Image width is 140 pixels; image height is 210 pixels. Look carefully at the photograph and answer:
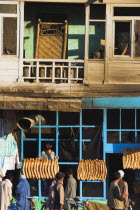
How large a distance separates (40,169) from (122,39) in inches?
171

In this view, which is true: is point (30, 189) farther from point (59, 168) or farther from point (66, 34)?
point (66, 34)

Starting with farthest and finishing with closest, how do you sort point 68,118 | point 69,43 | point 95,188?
point 69,43, point 68,118, point 95,188

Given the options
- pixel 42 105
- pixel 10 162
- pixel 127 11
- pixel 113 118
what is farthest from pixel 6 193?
pixel 127 11

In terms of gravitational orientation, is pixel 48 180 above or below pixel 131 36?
below

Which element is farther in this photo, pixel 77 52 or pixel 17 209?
pixel 77 52

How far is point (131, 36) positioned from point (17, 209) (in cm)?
581

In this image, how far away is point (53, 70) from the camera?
2389 cm

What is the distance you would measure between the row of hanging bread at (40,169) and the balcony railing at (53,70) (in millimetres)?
2299

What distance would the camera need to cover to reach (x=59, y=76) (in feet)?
79.9

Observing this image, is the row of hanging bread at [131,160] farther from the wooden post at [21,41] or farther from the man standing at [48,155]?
the wooden post at [21,41]

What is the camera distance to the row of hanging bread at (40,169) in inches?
942

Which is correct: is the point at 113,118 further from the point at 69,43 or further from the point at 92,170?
the point at 69,43

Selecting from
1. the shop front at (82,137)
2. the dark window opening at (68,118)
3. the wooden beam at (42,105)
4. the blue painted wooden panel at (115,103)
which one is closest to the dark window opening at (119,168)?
the shop front at (82,137)

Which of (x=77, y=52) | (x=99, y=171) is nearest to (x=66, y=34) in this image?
(x=77, y=52)
